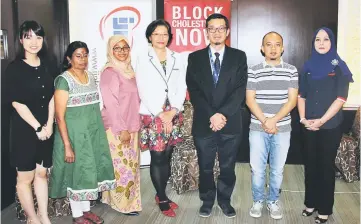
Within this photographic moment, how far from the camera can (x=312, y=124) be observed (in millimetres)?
Result: 3326

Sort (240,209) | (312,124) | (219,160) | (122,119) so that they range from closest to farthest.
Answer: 1. (312,124)
2. (122,119)
3. (219,160)
4. (240,209)

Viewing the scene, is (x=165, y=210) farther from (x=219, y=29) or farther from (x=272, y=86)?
(x=219, y=29)

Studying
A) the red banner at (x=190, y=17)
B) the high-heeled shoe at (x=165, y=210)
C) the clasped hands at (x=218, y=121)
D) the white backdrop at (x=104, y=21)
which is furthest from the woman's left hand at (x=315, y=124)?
the white backdrop at (x=104, y=21)

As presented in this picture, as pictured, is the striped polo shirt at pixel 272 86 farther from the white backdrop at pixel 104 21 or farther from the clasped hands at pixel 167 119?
the white backdrop at pixel 104 21

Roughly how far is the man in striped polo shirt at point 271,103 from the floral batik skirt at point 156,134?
2.03 ft

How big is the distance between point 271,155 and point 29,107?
1911mm

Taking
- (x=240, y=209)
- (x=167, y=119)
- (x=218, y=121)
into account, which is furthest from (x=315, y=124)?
(x=167, y=119)

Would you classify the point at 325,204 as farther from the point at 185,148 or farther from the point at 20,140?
the point at 20,140

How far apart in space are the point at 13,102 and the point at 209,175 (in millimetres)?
1618

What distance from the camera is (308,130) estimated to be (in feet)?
11.1

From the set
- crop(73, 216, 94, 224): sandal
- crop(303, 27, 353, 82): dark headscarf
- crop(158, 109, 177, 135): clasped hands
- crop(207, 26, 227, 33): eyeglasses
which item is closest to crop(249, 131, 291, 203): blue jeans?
crop(303, 27, 353, 82): dark headscarf

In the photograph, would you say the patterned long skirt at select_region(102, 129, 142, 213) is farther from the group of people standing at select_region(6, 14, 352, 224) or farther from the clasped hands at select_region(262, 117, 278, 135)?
the clasped hands at select_region(262, 117, 278, 135)

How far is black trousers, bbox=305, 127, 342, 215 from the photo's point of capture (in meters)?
3.33

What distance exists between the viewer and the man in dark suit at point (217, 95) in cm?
340
